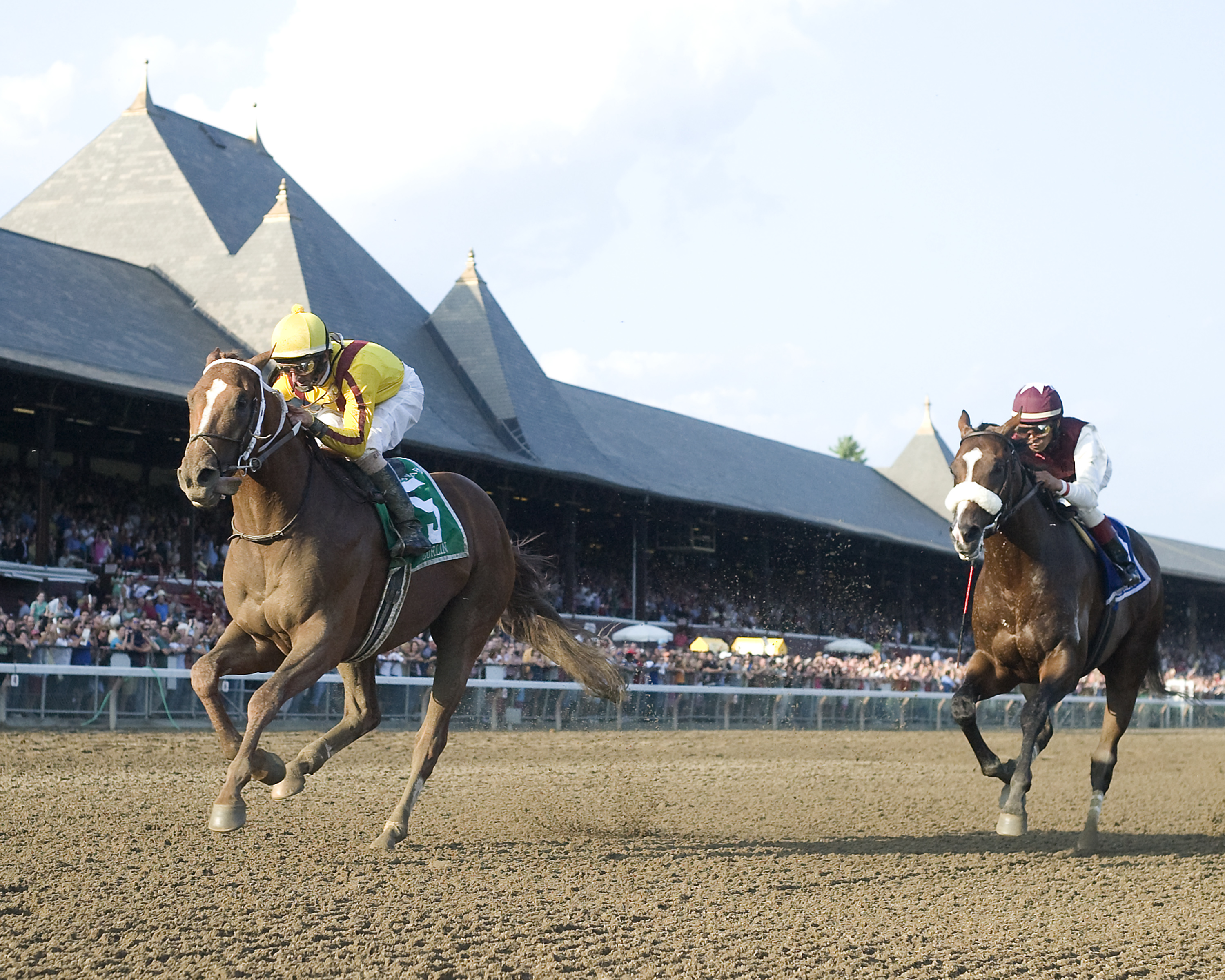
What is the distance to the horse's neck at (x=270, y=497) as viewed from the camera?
5309 millimetres

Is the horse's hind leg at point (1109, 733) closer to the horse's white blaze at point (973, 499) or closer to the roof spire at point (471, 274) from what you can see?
the horse's white blaze at point (973, 499)

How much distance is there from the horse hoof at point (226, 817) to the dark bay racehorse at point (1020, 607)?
3294 mm

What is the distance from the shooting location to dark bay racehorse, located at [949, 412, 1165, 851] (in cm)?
615

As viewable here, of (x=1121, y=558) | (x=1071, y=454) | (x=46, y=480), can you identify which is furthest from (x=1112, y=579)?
(x=46, y=480)

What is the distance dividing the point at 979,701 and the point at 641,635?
17217 millimetres

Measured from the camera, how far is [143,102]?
94.3ft

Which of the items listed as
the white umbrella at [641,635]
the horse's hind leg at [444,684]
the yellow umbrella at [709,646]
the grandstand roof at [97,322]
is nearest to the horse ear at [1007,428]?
the horse's hind leg at [444,684]

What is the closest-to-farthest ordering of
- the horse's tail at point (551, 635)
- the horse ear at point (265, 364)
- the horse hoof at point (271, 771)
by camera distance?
the horse hoof at point (271, 771) → the horse ear at point (265, 364) → the horse's tail at point (551, 635)

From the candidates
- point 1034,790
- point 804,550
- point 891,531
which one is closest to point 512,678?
point 1034,790

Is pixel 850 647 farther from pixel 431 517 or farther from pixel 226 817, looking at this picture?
pixel 226 817

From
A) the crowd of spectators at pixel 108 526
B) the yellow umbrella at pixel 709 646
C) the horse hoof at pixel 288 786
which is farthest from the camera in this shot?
the yellow umbrella at pixel 709 646

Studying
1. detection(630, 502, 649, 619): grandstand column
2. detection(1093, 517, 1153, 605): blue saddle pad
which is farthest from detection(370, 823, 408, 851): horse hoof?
detection(630, 502, 649, 619): grandstand column

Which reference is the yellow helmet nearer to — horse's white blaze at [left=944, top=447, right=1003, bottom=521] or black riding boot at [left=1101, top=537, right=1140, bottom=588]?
horse's white blaze at [left=944, top=447, right=1003, bottom=521]

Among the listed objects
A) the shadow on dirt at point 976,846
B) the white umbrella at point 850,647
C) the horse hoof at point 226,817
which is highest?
the white umbrella at point 850,647
